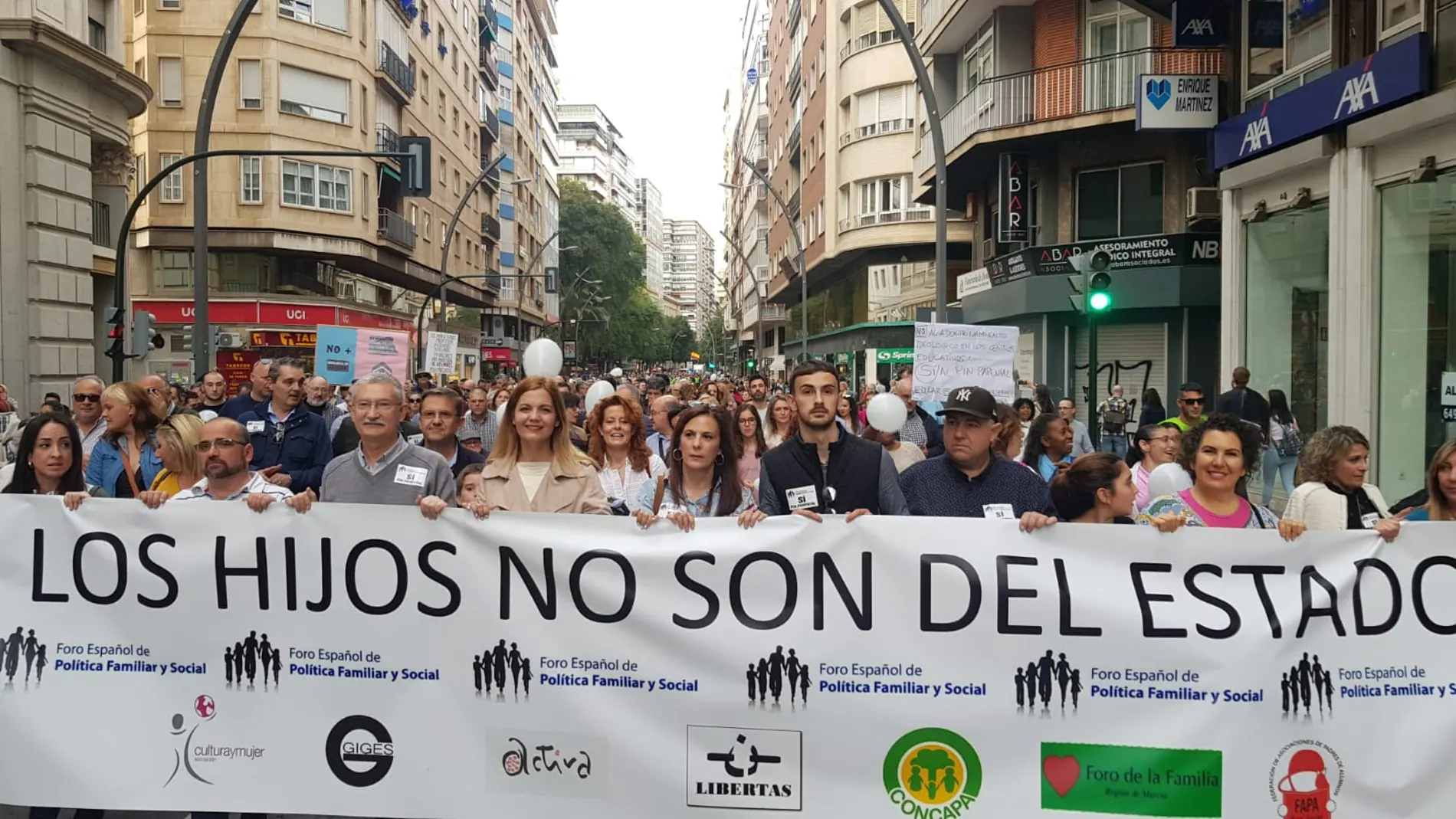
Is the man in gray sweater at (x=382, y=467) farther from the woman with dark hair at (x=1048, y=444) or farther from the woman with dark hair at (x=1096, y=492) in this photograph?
the woman with dark hair at (x=1048, y=444)

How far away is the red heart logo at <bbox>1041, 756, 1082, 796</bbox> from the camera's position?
4312 mm

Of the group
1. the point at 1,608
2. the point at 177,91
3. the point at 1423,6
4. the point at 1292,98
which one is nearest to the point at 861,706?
the point at 1,608

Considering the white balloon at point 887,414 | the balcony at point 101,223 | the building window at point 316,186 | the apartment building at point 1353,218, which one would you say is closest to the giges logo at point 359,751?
the white balloon at point 887,414

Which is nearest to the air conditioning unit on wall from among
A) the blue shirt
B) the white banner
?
the blue shirt

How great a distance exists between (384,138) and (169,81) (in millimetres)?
7245

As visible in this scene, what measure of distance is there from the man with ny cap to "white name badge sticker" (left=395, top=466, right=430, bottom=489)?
6.82 ft

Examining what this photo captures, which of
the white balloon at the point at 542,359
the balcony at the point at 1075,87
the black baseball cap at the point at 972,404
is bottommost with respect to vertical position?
the black baseball cap at the point at 972,404

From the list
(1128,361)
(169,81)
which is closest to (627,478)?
(1128,361)

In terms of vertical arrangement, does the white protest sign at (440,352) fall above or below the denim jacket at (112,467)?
above

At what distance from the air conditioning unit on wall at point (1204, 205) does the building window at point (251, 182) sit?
26.6m

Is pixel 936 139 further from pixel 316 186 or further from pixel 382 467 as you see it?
pixel 316 186

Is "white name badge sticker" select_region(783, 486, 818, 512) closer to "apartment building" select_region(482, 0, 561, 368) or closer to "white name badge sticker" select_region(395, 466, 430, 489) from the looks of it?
"white name badge sticker" select_region(395, 466, 430, 489)

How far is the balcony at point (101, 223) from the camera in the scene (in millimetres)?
24625

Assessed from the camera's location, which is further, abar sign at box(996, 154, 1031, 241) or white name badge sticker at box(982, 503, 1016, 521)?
A: abar sign at box(996, 154, 1031, 241)
